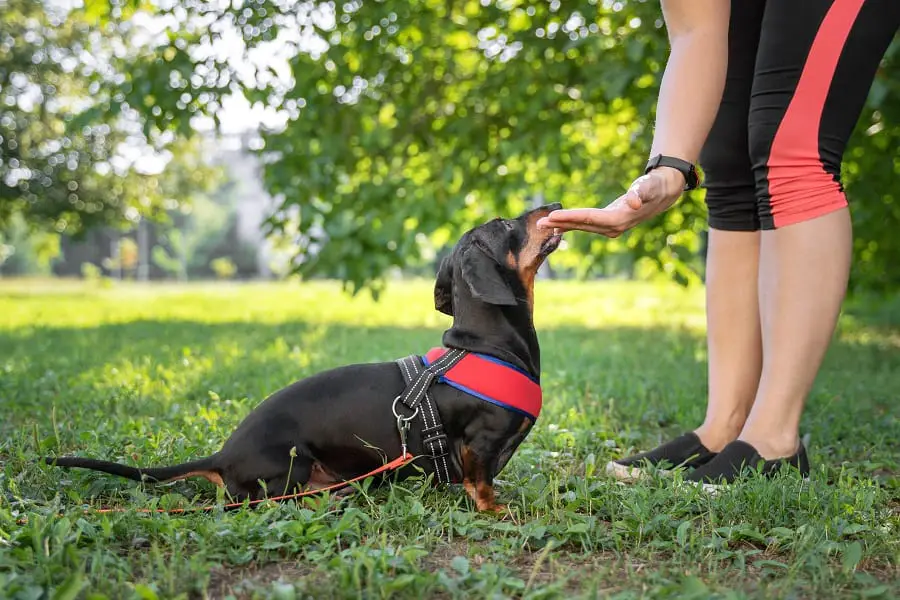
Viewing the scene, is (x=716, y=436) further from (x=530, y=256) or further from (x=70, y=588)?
(x=70, y=588)

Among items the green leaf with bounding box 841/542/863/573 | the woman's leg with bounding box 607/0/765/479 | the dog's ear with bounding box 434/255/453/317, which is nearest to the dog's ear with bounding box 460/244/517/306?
the dog's ear with bounding box 434/255/453/317

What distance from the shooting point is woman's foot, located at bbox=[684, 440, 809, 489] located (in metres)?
2.64

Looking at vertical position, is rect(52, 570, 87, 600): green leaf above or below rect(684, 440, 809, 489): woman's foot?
below

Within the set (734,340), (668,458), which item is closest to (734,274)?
(734,340)

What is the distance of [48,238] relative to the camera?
20.4 m

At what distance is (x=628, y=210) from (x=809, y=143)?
0.75m

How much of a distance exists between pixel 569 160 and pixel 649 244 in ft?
3.48

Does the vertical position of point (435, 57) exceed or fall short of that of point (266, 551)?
it exceeds it

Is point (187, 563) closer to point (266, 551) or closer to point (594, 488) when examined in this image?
point (266, 551)

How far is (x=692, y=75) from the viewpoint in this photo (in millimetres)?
2738

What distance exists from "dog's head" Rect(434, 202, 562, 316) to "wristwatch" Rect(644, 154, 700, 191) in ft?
1.06

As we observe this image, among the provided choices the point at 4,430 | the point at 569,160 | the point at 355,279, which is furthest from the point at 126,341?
the point at 569,160

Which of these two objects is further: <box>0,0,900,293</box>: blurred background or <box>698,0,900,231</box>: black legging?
<box>0,0,900,293</box>: blurred background

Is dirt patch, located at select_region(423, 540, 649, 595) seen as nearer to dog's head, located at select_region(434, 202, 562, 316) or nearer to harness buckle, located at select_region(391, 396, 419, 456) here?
harness buckle, located at select_region(391, 396, 419, 456)
